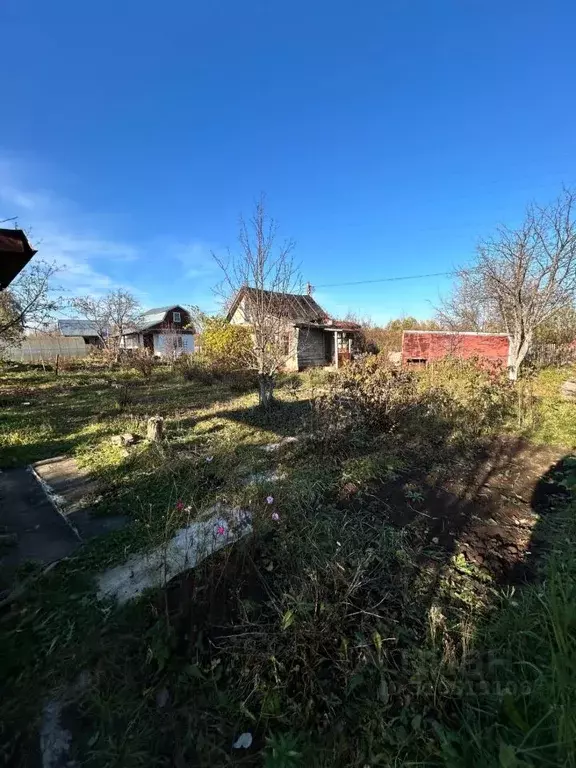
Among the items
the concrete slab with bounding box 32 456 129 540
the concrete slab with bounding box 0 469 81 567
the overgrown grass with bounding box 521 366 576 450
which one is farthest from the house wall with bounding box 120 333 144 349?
the overgrown grass with bounding box 521 366 576 450

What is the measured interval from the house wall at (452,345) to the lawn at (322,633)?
1107 cm

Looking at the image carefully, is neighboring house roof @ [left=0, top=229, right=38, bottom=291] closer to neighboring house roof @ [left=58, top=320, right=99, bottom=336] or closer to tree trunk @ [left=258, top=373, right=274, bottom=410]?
tree trunk @ [left=258, top=373, right=274, bottom=410]

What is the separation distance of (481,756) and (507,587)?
55.6 inches

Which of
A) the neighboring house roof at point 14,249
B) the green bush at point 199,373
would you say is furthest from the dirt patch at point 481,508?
the green bush at point 199,373

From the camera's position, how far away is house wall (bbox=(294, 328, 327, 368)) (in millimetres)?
18658

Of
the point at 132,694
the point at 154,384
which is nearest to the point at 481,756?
the point at 132,694

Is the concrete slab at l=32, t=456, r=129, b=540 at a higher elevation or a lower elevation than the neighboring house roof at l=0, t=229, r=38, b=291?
lower

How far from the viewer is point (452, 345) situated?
14883 mm

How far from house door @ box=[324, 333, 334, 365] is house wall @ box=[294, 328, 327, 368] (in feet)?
0.62

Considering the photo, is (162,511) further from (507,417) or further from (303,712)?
(507,417)

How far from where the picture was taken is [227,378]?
1417 cm

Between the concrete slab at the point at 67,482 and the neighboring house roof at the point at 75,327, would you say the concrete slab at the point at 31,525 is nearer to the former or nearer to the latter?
the concrete slab at the point at 67,482

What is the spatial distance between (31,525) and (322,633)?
3238mm

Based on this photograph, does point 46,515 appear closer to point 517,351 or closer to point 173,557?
point 173,557
